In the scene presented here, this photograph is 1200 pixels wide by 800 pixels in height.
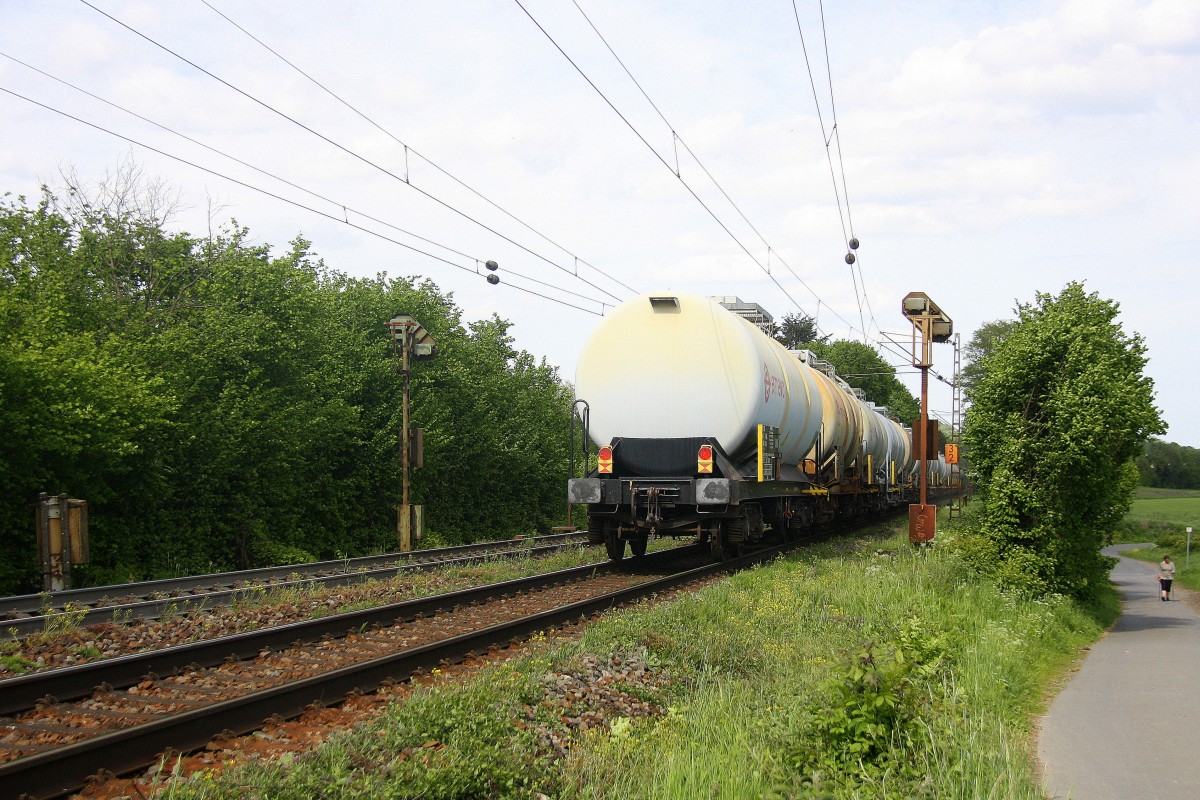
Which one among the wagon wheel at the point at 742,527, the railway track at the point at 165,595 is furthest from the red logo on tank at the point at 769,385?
the railway track at the point at 165,595

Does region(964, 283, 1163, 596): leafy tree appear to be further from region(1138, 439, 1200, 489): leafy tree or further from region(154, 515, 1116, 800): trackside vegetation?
region(1138, 439, 1200, 489): leafy tree

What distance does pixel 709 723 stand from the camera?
645 cm

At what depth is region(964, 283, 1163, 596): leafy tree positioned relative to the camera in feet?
53.6

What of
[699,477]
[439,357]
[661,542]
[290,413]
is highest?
[439,357]

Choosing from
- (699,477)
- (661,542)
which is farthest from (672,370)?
(661,542)

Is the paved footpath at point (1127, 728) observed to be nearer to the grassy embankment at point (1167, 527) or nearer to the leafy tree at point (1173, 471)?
the grassy embankment at point (1167, 527)

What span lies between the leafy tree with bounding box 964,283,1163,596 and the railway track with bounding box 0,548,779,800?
904 cm

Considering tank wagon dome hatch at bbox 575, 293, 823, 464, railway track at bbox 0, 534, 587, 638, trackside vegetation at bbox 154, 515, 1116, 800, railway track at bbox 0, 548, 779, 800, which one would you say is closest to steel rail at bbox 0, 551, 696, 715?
railway track at bbox 0, 548, 779, 800

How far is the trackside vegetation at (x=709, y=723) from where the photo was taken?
5.11 m

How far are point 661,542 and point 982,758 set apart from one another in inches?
609

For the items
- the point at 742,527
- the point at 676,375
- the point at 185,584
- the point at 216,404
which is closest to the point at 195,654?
the point at 185,584

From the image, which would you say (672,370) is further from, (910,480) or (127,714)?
(910,480)

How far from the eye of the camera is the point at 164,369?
58.2 ft

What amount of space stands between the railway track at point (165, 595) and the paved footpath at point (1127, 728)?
9022 mm
